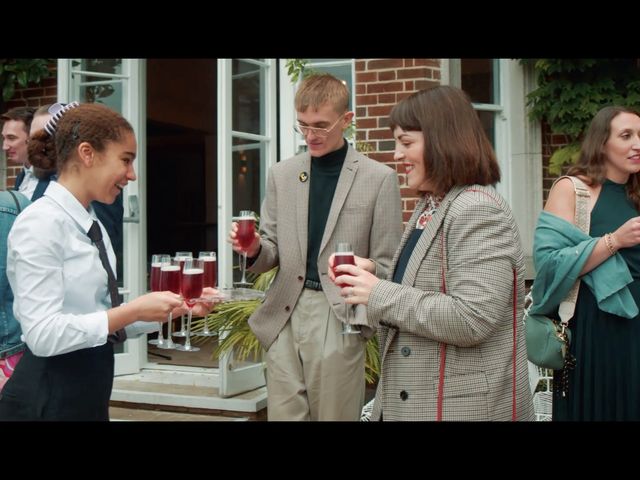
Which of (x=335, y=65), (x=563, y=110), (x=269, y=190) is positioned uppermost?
(x=335, y=65)

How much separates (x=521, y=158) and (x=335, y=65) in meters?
1.74

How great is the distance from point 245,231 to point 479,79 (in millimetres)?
3486

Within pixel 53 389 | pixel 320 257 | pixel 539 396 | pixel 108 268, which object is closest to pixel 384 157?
pixel 539 396

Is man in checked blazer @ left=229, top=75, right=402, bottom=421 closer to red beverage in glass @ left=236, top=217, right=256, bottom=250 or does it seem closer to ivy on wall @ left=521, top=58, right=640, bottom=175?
red beverage in glass @ left=236, top=217, right=256, bottom=250

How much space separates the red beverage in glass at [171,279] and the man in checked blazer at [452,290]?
27.8 inches

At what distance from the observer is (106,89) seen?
5227 millimetres

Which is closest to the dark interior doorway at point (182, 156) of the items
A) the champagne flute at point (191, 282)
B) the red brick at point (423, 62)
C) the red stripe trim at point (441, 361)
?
the red brick at point (423, 62)

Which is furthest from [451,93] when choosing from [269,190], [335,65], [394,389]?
[335,65]

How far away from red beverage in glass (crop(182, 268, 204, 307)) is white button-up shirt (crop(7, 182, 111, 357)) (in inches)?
17.7

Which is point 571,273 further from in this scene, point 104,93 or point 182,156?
point 182,156

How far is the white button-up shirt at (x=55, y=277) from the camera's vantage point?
1728mm

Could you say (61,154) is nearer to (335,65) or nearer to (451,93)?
(451,93)

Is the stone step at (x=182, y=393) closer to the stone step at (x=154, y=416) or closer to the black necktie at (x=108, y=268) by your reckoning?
the stone step at (x=154, y=416)

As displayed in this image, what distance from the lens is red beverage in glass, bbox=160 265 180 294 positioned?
7.70 feet
